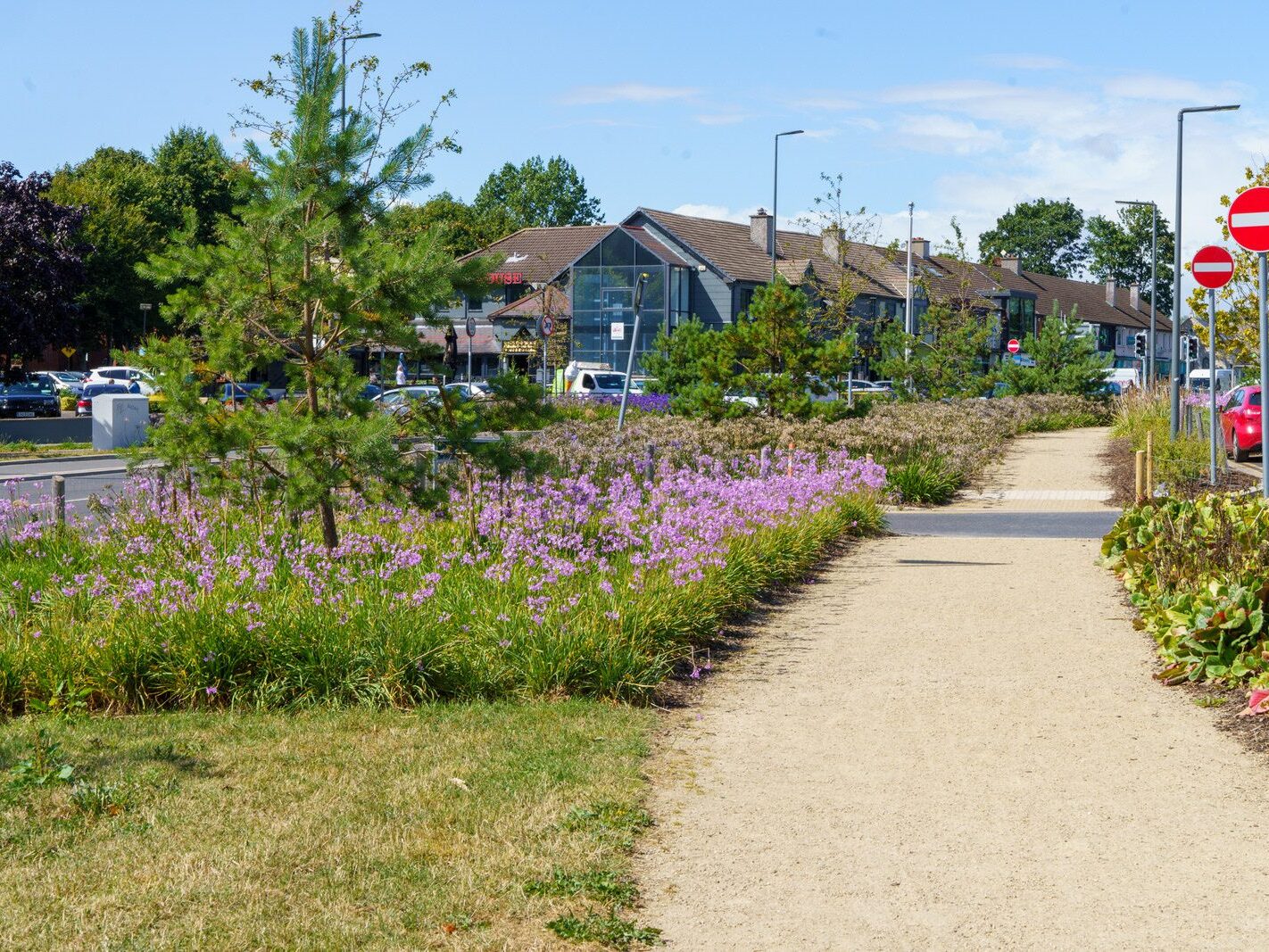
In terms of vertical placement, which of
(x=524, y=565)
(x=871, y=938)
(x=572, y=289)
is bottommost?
(x=871, y=938)

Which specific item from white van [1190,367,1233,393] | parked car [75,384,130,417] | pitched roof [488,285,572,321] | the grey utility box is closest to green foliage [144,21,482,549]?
the grey utility box

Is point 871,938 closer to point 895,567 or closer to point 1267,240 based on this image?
point 895,567

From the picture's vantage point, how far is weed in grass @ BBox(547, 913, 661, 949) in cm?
431

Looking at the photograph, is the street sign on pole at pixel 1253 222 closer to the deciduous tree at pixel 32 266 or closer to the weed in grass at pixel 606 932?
the weed in grass at pixel 606 932

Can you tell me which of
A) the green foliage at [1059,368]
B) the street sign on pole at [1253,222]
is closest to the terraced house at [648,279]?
the green foliage at [1059,368]

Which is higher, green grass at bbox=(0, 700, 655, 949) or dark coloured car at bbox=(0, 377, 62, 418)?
dark coloured car at bbox=(0, 377, 62, 418)

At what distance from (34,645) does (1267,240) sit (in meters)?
9.93

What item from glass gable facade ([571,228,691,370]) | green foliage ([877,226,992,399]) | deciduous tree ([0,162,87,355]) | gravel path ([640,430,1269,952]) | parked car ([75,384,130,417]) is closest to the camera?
gravel path ([640,430,1269,952])

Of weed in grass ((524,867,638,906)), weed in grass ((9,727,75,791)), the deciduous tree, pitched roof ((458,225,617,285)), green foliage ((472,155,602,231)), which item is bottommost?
weed in grass ((524,867,638,906))

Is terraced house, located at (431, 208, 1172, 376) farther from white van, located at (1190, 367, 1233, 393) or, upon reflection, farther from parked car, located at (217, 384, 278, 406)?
parked car, located at (217, 384, 278, 406)

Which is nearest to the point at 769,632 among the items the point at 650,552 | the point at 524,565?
the point at 650,552

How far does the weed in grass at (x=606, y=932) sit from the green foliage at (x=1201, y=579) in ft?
13.9

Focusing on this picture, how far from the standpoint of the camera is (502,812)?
17.8ft

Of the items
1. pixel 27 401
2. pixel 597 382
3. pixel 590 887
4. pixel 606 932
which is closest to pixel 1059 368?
pixel 597 382
